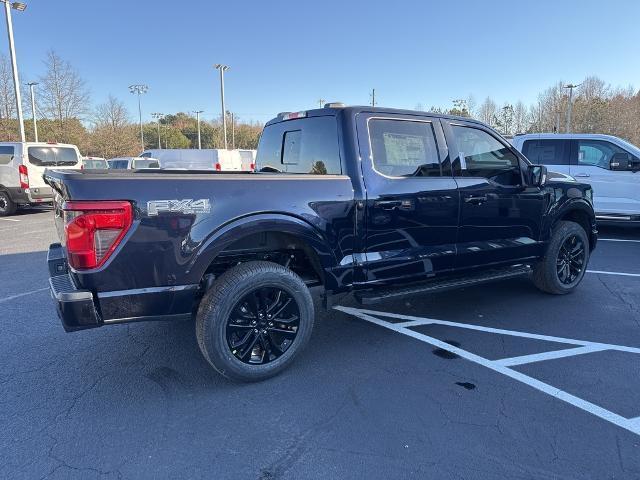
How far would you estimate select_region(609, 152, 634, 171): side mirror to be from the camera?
822 cm

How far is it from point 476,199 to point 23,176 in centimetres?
1245

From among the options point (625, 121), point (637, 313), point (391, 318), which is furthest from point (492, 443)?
point (625, 121)

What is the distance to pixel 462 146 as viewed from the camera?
168 inches

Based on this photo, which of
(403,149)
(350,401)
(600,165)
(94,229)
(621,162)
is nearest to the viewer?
(94,229)

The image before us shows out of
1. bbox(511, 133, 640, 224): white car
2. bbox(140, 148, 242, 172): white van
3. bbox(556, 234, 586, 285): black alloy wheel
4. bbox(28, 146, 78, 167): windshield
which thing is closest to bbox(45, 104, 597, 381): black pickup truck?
bbox(556, 234, 586, 285): black alloy wheel

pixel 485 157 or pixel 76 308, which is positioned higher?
pixel 485 157

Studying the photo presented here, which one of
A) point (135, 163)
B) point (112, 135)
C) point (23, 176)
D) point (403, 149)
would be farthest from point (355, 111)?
point (112, 135)

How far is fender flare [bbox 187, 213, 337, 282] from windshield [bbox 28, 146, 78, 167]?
39.6 feet

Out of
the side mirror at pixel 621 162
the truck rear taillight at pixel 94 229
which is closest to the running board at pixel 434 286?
the truck rear taillight at pixel 94 229

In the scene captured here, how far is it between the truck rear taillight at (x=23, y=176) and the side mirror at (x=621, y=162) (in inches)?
545

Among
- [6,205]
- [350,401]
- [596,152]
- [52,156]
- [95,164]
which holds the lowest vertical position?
[350,401]

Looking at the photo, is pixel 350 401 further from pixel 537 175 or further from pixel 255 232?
pixel 537 175

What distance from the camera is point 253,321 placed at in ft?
10.7

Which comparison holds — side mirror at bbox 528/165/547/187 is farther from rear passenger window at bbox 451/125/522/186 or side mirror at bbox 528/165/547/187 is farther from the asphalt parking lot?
the asphalt parking lot
